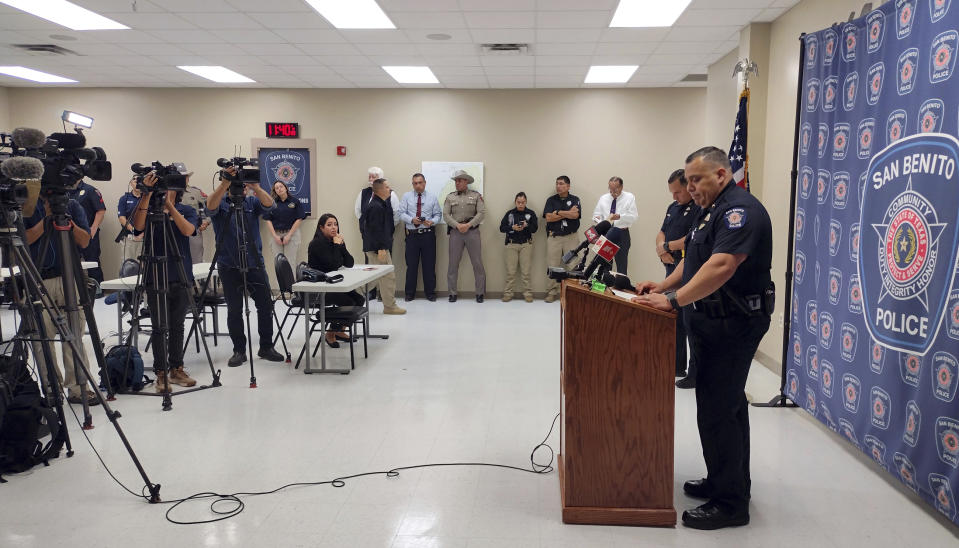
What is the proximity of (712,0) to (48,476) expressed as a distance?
215 inches

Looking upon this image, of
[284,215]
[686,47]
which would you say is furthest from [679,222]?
[284,215]

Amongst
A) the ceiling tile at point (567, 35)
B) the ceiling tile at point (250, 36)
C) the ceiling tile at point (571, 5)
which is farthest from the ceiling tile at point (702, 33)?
the ceiling tile at point (250, 36)

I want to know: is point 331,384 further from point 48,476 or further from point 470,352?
point 48,476

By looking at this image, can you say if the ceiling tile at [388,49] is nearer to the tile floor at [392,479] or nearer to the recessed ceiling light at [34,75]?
the tile floor at [392,479]

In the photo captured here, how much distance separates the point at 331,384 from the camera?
192 inches

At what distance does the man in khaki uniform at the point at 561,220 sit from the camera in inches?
348

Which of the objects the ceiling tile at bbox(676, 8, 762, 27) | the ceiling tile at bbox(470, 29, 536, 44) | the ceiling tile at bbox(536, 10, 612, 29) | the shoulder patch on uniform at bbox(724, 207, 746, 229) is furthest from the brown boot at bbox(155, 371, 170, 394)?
the ceiling tile at bbox(676, 8, 762, 27)

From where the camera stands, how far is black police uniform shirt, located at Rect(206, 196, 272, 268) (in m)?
5.10

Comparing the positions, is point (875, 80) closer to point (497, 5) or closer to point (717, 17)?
point (717, 17)

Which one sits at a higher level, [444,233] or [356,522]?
[444,233]

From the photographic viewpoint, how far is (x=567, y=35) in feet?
20.7

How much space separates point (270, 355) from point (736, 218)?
4.21 meters

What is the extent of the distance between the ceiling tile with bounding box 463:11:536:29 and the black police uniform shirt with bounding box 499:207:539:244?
11.1 ft

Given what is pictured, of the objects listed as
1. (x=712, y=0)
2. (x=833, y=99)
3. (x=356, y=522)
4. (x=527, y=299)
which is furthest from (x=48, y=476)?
(x=527, y=299)
